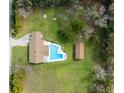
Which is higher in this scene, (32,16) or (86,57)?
(32,16)

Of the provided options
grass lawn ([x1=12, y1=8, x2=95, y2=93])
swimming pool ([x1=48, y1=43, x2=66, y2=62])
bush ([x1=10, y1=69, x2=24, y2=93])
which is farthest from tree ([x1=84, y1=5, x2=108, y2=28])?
bush ([x1=10, y1=69, x2=24, y2=93])

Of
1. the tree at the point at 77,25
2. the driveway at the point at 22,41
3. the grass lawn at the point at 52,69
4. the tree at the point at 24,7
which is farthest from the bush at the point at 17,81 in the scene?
the tree at the point at 77,25

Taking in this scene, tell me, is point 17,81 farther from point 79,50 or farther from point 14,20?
point 79,50

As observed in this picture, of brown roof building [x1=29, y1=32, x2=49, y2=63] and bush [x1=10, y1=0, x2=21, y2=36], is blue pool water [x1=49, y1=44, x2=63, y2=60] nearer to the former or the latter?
brown roof building [x1=29, y1=32, x2=49, y2=63]

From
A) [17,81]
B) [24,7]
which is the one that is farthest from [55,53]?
[24,7]
